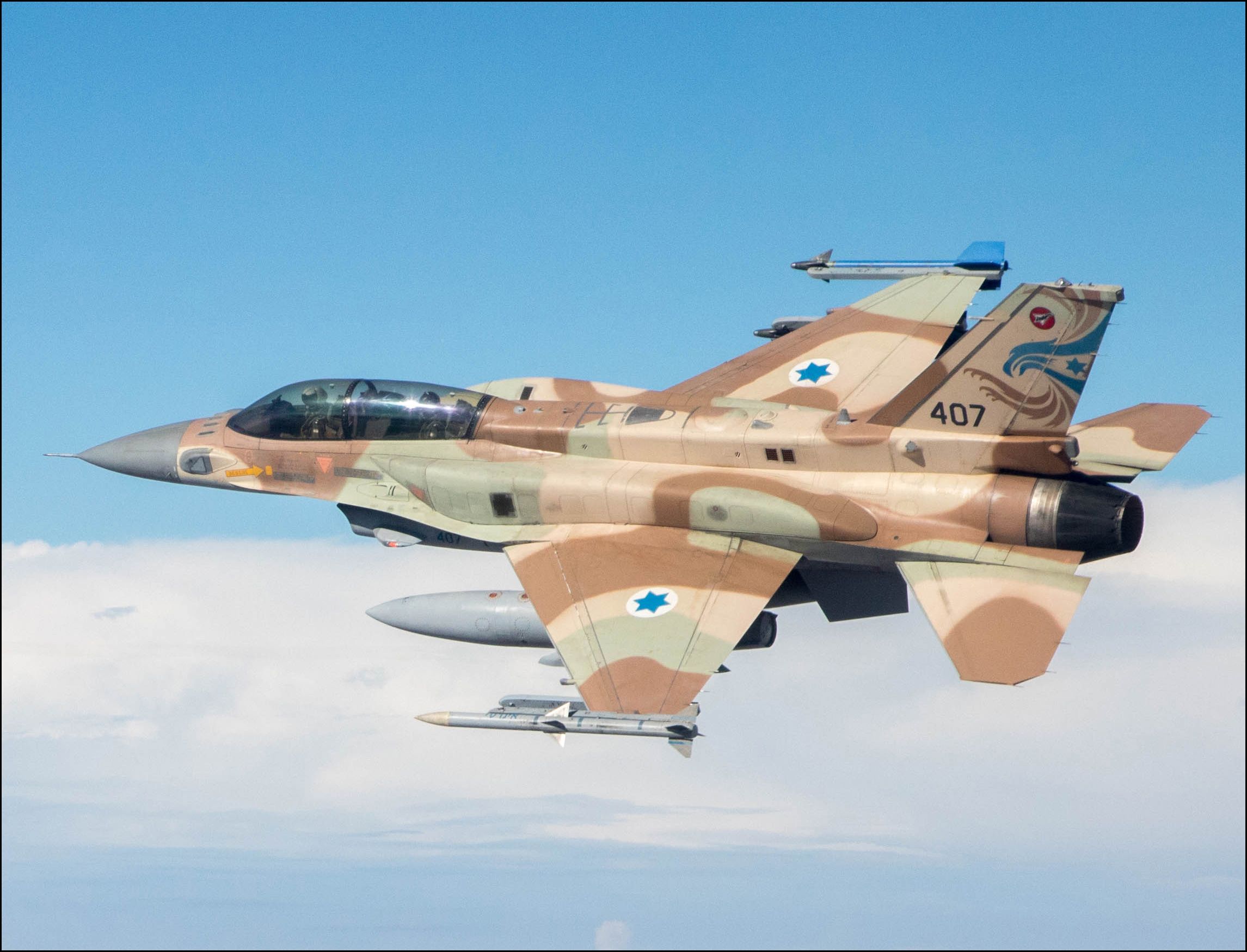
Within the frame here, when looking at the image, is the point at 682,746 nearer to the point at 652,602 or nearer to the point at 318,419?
the point at 652,602

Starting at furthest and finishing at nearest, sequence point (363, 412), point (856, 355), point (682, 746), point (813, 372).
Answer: point (856, 355) → point (813, 372) → point (363, 412) → point (682, 746)

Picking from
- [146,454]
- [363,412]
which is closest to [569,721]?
[363,412]

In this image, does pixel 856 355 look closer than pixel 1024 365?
No

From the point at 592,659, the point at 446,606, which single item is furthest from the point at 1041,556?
the point at 446,606

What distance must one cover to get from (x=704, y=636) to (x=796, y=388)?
531cm

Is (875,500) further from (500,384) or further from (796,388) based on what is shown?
(500,384)

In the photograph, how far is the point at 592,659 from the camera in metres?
20.8

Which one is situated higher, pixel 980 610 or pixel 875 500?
pixel 875 500

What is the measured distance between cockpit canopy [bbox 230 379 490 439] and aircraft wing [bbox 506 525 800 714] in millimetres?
2551

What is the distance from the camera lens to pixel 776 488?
21859 mm

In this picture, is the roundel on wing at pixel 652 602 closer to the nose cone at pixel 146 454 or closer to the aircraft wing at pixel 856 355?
the aircraft wing at pixel 856 355

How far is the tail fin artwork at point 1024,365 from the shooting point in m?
20.5

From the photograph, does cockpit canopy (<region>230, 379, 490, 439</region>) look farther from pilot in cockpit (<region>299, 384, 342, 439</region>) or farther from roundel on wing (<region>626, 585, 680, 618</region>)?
roundel on wing (<region>626, 585, 680, 618</region>)

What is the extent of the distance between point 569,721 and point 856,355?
27.6 feet
